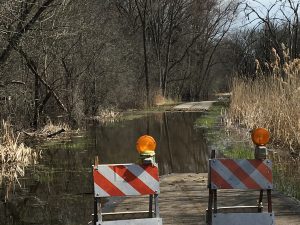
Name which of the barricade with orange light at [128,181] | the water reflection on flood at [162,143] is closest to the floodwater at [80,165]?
the water reflection on flood at [162,143]

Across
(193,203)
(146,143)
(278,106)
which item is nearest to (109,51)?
(278,106)

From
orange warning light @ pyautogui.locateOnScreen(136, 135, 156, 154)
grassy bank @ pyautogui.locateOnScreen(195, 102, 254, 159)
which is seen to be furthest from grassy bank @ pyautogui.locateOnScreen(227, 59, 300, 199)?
orange warning light @ pyautogui.locateOnScreen(136, 135, 156, 154)

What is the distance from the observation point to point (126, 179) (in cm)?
487

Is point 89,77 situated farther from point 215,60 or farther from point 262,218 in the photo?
point 215,60

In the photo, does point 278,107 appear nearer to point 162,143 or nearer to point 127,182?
point 162,143

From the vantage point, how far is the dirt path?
20.2 feet

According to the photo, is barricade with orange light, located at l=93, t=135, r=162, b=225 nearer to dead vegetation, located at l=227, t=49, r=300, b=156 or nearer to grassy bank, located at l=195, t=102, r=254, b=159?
grassy bank, located at l=195, t=102, r=254, b=159

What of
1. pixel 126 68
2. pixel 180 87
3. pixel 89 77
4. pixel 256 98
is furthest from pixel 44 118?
pixel 180 87

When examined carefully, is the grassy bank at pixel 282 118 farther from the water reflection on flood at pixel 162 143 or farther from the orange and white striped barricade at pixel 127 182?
the orange and white striped barricade at pixel 127 182

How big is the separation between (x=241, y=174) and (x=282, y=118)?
7292 millimetres

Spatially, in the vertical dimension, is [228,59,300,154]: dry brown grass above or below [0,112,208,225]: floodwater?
above

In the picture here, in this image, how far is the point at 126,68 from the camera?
30.7 metres

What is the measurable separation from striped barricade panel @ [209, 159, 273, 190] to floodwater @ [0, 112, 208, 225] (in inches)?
102

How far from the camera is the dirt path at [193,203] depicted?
616 cm
